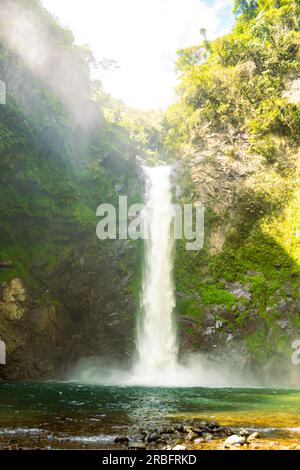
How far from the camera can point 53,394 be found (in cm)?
1215

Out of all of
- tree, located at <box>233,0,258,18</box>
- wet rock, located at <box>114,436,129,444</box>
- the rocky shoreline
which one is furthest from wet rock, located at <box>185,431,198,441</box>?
tree, located at <box>233,0,258,18</box>

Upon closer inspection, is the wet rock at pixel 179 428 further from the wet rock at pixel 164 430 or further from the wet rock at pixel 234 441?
the wet rock at pixel 234 441

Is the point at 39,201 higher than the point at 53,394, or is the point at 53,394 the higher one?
the point at 39,201

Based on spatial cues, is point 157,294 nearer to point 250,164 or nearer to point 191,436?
point 250,164

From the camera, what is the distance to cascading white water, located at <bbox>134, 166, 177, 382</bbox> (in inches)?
765

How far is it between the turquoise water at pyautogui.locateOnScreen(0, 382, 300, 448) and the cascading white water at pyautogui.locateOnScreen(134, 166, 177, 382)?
6132 millimetres

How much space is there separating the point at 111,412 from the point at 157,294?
40.8ft

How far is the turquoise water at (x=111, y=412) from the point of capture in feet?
22.0

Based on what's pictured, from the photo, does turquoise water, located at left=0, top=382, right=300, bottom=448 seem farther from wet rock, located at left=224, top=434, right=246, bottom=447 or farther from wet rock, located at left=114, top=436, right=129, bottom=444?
wet rock, located at left=224, top=434, right=246, bottom=447

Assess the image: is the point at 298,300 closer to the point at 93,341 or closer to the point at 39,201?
the point at 93,341

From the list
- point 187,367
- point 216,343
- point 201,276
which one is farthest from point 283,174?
point 187,367

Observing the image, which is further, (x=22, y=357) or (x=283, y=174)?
(x=283, y=174)

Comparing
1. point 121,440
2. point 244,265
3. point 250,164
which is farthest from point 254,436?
point 250,164

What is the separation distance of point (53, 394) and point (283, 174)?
55.2ft
